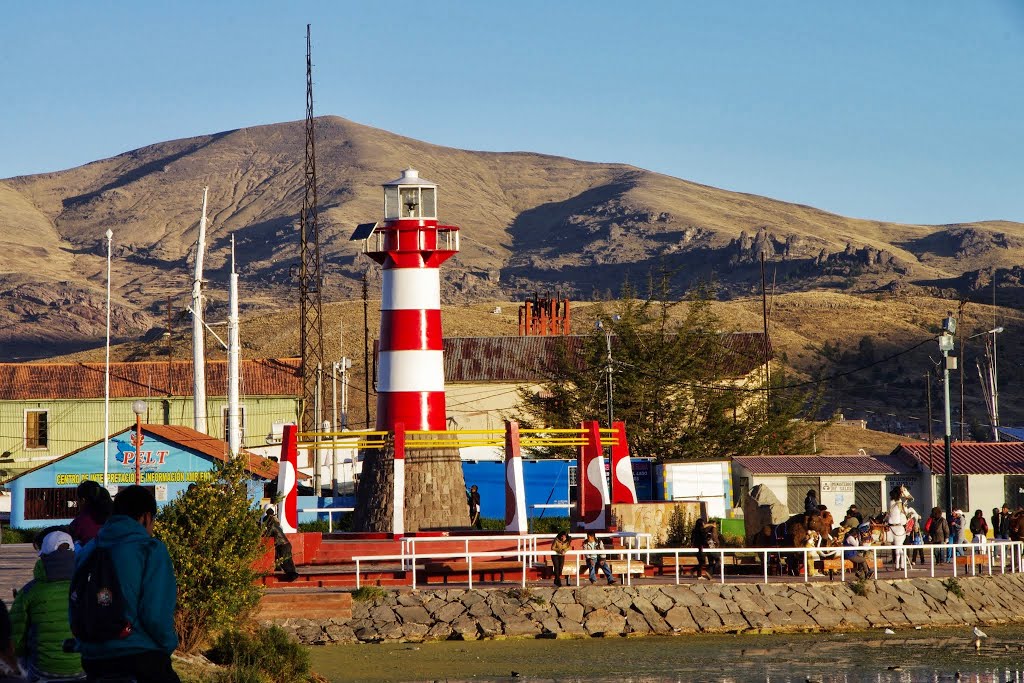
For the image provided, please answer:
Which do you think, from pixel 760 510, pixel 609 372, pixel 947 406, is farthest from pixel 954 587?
pixel 609 372

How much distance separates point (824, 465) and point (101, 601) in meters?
29.5

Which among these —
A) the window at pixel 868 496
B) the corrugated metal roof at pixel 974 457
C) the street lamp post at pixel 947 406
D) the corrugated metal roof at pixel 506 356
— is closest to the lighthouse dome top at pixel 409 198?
the street lamp post at pixel 947 406

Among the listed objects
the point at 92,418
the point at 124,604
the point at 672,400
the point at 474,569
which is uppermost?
the point at 672,400

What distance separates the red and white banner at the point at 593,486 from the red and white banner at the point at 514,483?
1502 mm

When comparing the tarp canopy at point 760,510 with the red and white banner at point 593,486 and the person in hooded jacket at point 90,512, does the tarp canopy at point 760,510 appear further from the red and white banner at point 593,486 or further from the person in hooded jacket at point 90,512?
the person in hooded jacket at point 90,512

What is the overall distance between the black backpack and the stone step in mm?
14041

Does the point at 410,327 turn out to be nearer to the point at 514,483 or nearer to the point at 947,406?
the point at 514,483

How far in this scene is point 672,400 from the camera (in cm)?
4725

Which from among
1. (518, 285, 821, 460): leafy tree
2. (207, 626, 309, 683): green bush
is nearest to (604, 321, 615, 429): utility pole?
(518, 285, 821, 460): leafy tree

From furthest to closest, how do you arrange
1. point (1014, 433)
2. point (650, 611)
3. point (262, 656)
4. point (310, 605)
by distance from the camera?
1. point (1014, 433)
2. point (650, 611)
3. point (310, 605)
4. point (262, 656)

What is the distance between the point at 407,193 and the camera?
29.4 m

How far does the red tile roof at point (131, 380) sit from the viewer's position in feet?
222

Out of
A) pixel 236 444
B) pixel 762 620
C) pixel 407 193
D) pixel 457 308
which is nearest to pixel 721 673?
pixel 762 620

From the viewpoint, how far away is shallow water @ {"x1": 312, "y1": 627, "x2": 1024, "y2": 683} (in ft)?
60.8
